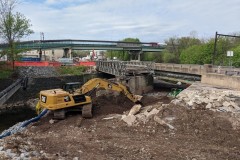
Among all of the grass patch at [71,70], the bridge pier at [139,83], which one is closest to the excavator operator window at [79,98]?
the bridge pier at [139,83]

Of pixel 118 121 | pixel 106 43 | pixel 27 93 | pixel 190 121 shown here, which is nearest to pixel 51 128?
pixel 118 121

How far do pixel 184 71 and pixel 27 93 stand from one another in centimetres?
1933

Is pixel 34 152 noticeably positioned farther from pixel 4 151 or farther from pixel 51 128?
pixel 51 128

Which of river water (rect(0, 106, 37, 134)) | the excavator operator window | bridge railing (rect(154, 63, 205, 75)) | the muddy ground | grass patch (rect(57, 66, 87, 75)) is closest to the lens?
the muddy ground

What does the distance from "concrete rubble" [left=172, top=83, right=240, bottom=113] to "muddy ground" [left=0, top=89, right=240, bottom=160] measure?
908 millimetres

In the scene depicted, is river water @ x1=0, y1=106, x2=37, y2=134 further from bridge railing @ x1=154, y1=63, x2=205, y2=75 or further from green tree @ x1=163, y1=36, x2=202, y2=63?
green tree @ x1=163, y1=36, x2=202, y2=63

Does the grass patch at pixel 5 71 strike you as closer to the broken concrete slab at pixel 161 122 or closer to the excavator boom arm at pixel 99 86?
the excavator boom arm at pixel 99 86

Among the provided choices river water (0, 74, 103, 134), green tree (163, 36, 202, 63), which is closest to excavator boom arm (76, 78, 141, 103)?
river water (0, 74, 103, 134)

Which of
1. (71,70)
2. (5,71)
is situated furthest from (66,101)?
(71,70)

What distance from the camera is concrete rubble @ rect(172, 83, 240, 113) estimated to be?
17014 millimetres

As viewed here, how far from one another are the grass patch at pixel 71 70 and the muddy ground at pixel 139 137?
88.7 ft

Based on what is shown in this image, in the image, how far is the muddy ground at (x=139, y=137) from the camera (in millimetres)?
11273

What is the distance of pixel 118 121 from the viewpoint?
619 inches

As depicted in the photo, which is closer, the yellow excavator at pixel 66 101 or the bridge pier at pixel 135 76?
the yellow excavator at pixel 66 101
